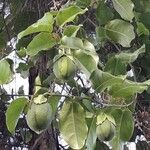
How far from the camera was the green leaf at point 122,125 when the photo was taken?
101cm

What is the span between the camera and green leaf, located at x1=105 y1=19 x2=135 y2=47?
120 cm

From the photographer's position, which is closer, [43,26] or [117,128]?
[43,26]

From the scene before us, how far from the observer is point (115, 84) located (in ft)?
3.11

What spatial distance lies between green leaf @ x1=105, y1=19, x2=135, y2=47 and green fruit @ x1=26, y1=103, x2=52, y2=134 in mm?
365

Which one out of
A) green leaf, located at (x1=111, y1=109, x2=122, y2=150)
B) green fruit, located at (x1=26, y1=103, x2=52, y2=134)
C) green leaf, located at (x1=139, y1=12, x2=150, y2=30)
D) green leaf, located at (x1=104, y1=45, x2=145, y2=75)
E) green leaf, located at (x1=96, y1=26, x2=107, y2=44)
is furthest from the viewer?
green leaf, located at (x1=139, y1=12, x2=150, y2=30)

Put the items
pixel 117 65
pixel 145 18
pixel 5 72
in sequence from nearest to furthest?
pixel 5 72, pixel 117 65, pixel 145 18

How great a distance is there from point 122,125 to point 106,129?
0.13 m

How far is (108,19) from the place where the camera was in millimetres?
1328

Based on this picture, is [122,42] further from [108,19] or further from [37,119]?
[37,119]

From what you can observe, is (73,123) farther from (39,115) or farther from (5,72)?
(5,72)

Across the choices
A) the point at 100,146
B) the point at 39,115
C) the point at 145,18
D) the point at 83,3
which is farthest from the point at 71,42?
the point at 145,18

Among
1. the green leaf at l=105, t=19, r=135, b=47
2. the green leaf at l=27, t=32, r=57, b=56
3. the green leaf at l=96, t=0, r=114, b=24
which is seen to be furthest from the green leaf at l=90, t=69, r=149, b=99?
the green leaf at l=96, t=0, r=114, b=24

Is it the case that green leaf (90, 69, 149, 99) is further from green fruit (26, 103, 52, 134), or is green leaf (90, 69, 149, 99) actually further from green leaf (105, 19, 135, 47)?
green leaf (105, 19, 135, 47)

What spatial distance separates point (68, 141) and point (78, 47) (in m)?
0.19
